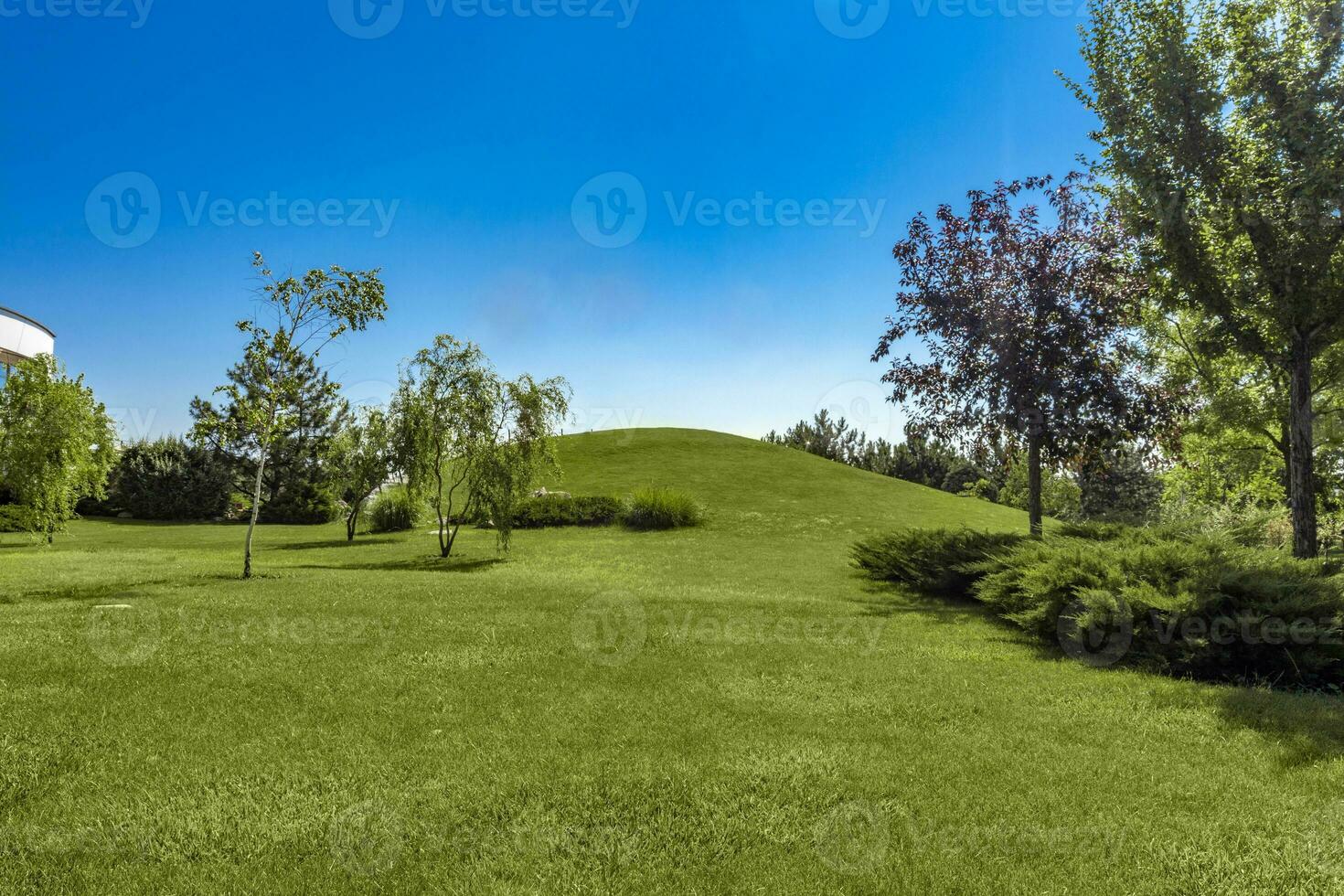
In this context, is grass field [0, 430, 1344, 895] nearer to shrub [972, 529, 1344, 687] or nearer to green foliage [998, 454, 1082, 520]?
shrub [972, 529, 1344, 687]

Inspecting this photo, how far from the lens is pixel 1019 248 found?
15.2 metres

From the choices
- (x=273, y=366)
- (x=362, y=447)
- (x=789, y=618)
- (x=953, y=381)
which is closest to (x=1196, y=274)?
(x=953, y=381)

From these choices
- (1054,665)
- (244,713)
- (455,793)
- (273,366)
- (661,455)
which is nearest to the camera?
(455,793)

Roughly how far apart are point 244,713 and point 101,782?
4.06 ft

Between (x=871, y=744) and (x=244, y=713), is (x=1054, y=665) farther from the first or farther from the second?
(x=244, y=713)

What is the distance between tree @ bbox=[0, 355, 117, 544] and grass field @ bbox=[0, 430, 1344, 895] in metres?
13.3

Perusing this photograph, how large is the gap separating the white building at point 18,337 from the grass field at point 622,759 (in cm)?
4862

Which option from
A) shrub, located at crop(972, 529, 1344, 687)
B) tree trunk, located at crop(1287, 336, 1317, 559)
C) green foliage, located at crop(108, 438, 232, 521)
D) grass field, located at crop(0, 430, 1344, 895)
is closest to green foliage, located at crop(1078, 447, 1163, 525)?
tree trunk, located at crop(1287, 336, 1317, 559)

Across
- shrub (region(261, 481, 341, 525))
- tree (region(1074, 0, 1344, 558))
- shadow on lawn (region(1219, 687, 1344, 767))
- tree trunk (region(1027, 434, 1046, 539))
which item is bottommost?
shadow on lawn (region(1219, 687, 1344, 767))

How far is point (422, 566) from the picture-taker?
17.1m

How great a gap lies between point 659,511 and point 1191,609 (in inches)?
857

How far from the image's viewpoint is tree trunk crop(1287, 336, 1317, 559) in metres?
11.8

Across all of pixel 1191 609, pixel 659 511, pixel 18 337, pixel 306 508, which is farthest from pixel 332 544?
pixel 18 337

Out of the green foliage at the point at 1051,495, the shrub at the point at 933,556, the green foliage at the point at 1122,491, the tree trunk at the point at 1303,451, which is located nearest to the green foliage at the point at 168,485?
the shrub at the point at 933,556
